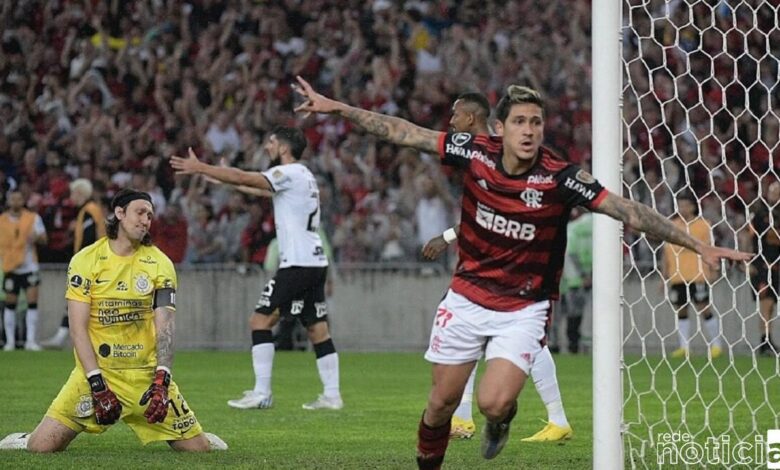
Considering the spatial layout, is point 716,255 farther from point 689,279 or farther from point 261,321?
point 689,279

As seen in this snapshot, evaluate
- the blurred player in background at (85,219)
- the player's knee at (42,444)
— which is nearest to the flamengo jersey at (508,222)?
the player's knee at (42,444)

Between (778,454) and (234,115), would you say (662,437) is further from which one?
(234,115)

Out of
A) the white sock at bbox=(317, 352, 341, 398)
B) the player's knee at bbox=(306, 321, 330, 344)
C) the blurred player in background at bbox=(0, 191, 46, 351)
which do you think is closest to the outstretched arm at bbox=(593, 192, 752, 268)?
the white sock at bbox=(317, 352, 341, 398)

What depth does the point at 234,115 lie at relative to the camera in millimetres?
23688

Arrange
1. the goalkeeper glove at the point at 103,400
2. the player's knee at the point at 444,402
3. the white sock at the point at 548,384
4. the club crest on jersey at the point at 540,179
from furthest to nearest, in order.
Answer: the white sock at the point at 548,384, the goalkeeper glove at the point at 103,400, the player's knee at the point at 444,402, the club crest on jersey at the point at 540,179

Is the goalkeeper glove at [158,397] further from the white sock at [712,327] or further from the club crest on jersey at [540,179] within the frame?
the white sock at [712,327]

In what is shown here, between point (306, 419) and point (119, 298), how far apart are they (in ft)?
9.41

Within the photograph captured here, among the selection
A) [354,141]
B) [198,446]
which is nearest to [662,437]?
[198,446]

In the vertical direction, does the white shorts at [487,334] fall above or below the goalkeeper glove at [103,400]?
above

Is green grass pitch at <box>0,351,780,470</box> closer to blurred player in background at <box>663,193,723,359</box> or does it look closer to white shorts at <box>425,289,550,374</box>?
blurred player in background at <box>663,193,723,359</box>

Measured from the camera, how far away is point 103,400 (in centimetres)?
834

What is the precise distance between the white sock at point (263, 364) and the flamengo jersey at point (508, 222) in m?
5.05

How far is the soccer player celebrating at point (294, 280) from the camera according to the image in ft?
39.8

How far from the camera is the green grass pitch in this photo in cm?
851
